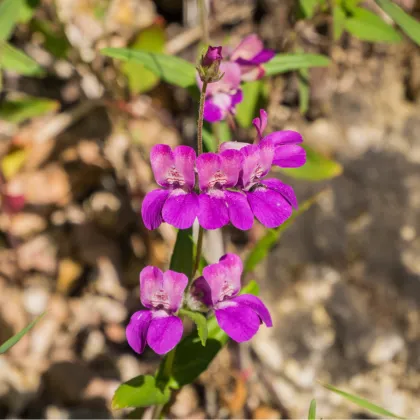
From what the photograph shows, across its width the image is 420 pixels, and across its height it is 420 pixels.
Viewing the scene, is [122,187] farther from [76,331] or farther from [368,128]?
[368,128]

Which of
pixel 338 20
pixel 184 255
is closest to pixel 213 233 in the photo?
pixel 184 255

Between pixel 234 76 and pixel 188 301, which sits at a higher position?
pixel 234 76

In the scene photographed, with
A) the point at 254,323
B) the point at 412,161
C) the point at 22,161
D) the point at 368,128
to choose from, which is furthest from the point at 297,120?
the point at 254,323

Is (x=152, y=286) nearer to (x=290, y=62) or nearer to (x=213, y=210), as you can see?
(x=213, y=210)

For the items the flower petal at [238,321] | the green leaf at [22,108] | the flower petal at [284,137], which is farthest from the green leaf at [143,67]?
the flower petal at [238,321]

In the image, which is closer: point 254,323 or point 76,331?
point 254,323

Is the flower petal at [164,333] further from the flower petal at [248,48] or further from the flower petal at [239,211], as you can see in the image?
the flower petal at [248,48]
